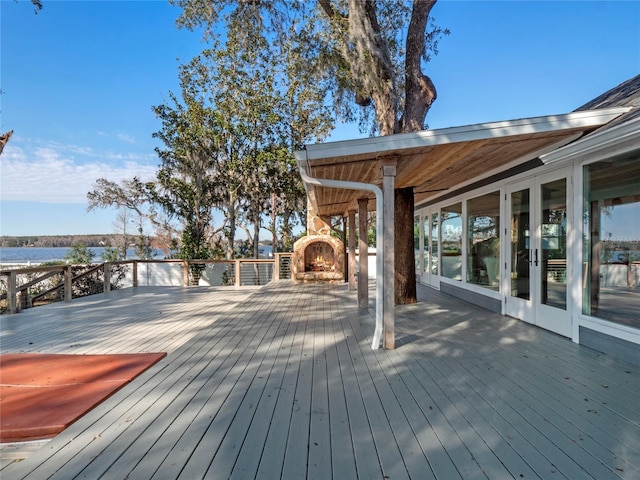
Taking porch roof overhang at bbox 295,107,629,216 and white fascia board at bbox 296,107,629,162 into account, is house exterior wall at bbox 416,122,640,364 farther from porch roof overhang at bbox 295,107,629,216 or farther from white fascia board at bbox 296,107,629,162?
white fascia board at bbox 296,107,629,162

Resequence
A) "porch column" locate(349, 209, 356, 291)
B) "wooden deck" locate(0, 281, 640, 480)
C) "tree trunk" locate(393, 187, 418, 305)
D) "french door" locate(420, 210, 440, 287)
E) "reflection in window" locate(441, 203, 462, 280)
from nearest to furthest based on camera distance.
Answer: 1. "wooden deck" locate(0, 281, 640, 480)
2. "tree trunk" locate(393, 187, 418, 305)
3. "reflection in window" locate(441, 203, 462, 280)
4. "porch column" locate(349, 209, 356, 291)
5. "french door" locate(420, 210, 440, 287)

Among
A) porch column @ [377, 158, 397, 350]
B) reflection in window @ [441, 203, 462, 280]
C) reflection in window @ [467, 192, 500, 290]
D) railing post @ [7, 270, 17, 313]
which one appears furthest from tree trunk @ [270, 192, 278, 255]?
porch column @ [377, 158, 397, 350]

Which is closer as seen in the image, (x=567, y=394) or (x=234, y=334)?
(x=567, y=394)

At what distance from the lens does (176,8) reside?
27.6 ft

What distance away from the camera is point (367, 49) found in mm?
6387

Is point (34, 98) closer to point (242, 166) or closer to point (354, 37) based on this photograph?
point (242, 166)

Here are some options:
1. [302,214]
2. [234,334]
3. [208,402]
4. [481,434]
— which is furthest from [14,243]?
[481,434]

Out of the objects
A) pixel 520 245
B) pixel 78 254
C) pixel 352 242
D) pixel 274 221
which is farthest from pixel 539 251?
pixel 78 254

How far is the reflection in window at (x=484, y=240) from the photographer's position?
5535 millimetres

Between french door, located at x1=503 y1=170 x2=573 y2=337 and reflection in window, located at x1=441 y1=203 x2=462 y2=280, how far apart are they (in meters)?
1.87

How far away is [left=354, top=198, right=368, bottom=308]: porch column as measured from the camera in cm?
577

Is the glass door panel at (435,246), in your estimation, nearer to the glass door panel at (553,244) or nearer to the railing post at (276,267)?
the glass door panel at (553,244)

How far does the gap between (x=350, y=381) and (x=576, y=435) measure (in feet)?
4.89

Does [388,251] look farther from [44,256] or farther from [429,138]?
[44,256]
